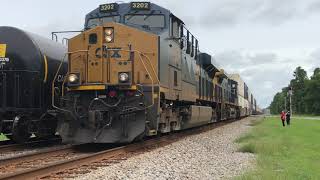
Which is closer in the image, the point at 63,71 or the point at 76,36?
the point at 76,36

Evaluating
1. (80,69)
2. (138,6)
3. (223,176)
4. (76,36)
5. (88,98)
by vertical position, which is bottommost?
(223,176)

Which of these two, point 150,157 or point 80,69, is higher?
point 80,69

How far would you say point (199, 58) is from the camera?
21.0m

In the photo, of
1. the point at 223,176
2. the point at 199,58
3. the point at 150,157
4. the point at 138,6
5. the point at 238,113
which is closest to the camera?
the point at 223,176

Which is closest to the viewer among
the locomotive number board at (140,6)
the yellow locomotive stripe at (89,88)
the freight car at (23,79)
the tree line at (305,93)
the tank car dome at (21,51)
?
the yellow locomotive stripe at (89,88)

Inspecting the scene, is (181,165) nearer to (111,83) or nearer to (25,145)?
(111,83)

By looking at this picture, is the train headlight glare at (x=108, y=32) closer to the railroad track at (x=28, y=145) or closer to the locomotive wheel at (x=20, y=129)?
the locomotive wheel at (x=20, y=129)

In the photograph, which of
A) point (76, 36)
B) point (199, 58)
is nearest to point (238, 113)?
point (199, 58)

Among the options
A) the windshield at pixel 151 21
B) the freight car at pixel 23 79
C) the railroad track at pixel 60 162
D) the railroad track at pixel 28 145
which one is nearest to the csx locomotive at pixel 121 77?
the windshield at pixel 151 21

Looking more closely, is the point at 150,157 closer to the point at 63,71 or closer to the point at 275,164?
the point at 275,164

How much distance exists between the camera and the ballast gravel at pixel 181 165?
824 cm

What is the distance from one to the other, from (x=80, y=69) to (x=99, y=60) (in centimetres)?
57

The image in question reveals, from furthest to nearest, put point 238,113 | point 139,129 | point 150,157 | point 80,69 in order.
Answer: point 238,113, point 80,69, point 139,129, point 150,157

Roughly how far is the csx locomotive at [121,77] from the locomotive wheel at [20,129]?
Result: 3.41 ft
